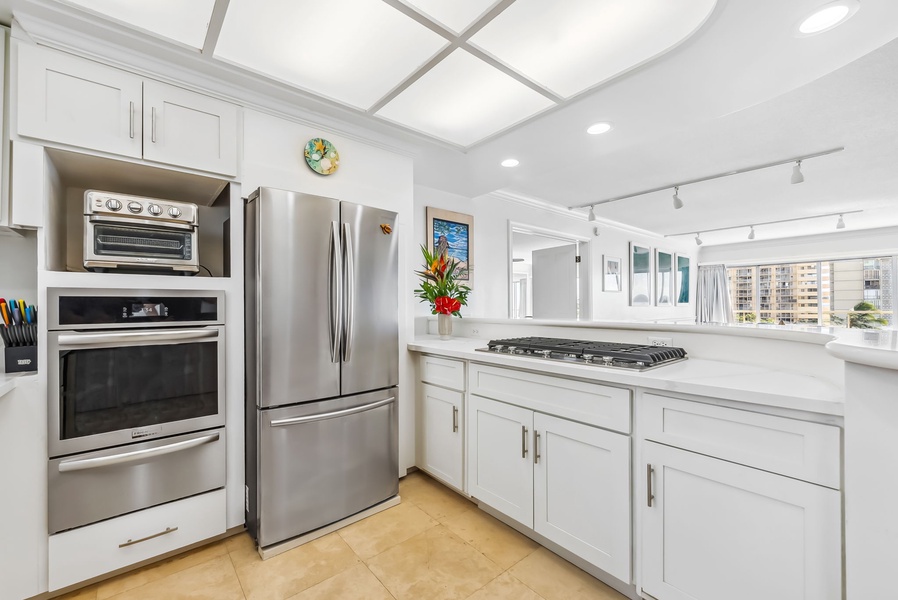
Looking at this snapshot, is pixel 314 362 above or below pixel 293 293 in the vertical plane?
below

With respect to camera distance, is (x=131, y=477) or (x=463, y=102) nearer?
(x=131, y=477)

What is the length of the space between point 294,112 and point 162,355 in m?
1.49

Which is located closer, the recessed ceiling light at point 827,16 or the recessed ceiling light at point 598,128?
the recessed ceiling light at point 827,16

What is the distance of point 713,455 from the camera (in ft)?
4.17

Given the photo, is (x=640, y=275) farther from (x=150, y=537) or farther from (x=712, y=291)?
(x=150, y=537)

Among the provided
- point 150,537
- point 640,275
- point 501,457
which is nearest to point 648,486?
point 501,457

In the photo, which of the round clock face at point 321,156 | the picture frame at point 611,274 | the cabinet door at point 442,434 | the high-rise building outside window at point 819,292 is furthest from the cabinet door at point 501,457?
Result: the high-rise building outside window at point 819,292

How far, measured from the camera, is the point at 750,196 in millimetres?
4301

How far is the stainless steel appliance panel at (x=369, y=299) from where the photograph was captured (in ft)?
6.88

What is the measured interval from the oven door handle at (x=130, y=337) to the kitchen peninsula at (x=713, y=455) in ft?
4.69

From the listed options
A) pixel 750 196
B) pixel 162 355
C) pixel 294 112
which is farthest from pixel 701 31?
pixel 750 196

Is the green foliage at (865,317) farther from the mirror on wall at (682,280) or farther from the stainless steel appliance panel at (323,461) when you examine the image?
the stainless steel appliance panel at (323,461)

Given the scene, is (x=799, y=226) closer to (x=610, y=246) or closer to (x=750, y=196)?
(x=750, y=196)

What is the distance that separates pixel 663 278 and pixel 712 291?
2.15 meters
